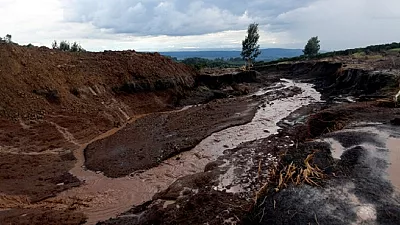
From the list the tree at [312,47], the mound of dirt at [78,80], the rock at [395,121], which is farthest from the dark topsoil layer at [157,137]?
the tree at [312,47]

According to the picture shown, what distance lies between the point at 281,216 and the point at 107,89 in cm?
2140

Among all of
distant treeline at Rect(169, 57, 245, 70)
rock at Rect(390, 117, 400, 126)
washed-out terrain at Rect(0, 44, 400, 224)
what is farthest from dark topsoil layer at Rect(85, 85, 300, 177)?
distant treeline at Rect(169, 57, 245, 70)

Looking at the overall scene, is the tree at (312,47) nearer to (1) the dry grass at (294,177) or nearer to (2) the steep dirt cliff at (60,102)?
(2) the steep dirt cliff at (60,102)

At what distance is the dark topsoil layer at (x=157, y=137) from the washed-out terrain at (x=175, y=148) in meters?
0.09

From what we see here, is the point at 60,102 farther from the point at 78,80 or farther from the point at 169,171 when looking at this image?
the point at 169,171

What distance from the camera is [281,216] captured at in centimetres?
813

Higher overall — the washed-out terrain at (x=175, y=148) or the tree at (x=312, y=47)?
the tree at (x=312, y=47)

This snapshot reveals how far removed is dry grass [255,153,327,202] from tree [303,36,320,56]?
Result: 7371 cm

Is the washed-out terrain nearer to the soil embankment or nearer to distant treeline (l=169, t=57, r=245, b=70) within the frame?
the soil embankment

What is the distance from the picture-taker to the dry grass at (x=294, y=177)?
9297 millimetres

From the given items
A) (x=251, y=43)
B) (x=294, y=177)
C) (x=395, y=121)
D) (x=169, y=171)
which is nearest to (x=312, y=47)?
(x=251, y=43)

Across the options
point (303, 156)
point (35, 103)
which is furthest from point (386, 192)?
point (35, 103)

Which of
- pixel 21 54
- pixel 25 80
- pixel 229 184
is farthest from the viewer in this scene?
pixel 21 54

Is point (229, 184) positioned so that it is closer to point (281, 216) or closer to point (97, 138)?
point (281, 216)
